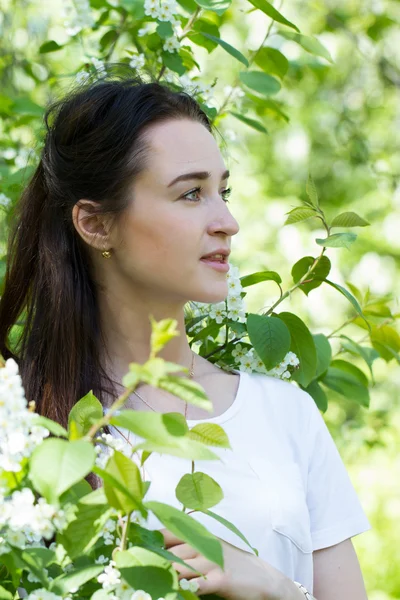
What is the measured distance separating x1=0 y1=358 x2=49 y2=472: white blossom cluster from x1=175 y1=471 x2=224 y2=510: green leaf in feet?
0.68

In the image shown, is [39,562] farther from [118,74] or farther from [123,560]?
[118,74]

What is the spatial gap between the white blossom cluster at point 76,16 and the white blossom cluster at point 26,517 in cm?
141

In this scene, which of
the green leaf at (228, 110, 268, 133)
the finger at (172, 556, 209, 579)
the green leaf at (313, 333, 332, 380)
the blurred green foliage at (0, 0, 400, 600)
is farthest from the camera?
the blurred green foliage at (0, 0, 400, 600)

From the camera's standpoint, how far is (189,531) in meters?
0.80

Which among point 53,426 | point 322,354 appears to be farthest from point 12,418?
point 322,354

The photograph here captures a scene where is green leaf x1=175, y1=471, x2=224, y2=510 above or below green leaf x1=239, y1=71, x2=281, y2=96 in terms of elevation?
below

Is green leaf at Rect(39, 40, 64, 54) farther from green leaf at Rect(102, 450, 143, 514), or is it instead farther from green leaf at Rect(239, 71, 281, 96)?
green leaf at Rect(102, 450, 143, 514)

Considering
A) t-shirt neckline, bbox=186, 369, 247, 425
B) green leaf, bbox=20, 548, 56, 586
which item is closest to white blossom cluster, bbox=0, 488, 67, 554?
green leaf, bbox=20, 548, 56, 586

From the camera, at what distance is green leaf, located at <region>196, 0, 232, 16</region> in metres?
1.64

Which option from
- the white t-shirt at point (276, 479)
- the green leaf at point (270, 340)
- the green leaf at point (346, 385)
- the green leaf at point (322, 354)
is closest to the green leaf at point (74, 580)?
the white t-shirt at point (276, 479)

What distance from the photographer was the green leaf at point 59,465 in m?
0.70

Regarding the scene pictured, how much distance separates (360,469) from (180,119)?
344 cm

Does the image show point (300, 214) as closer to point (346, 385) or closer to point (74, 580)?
point (346, 385)

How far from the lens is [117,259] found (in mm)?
1602
